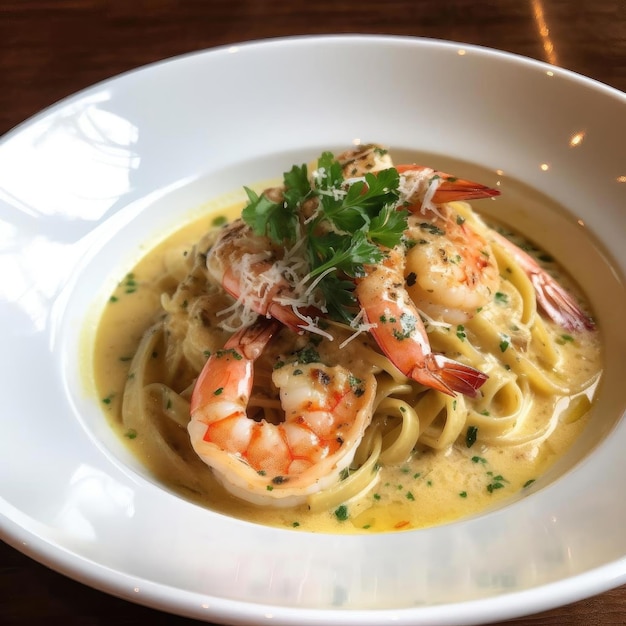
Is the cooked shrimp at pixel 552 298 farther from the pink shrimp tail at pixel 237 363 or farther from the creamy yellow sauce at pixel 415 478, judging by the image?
the pink shrimp tail at pixel 237 363

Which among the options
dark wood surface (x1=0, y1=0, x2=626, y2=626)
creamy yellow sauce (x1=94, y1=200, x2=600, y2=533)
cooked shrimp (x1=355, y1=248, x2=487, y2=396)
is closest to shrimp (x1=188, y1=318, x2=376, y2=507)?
creamy yellow sauce (x1=94, y1=200, x2=600, y2=533)

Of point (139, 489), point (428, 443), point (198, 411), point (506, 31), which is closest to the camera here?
point (139, 489)

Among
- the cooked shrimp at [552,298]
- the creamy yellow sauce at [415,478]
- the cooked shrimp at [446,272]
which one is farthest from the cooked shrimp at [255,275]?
the cooked shrimp at [552,298]

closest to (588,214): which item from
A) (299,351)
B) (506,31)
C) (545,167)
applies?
(545,167)

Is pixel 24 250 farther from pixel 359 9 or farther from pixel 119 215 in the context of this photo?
pixel 359 9

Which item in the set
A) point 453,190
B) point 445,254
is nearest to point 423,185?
point 453,190

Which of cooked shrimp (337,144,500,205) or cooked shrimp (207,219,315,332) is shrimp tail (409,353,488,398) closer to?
cooked shrimp (207,219,315,332)
